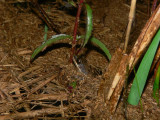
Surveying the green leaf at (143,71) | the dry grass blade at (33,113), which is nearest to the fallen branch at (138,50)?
the green leaf at (143,71)

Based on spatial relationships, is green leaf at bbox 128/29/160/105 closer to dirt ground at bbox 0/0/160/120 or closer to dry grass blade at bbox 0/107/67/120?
dirt ground at bbox 0/0/160/120

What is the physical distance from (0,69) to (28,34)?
384 millimetres

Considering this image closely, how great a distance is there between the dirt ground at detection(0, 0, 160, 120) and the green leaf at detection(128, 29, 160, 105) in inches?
2.1

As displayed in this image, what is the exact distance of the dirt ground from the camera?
1.11m

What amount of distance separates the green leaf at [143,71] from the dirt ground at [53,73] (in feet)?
0.18

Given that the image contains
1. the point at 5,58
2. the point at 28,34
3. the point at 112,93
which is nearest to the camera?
the point at 112,93

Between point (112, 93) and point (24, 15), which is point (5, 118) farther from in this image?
point (24, 15)

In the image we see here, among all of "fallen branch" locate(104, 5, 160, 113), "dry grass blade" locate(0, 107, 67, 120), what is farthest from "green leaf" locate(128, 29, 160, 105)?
"dry grass blade" locate(0, 107, 67, 120)

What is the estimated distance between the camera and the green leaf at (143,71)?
3.14 ft

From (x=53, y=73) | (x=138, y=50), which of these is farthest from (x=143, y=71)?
(x=53, y=73)

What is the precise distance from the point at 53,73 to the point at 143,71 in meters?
0.51

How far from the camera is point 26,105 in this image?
1.13 metres

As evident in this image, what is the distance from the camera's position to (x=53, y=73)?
133 centimetres

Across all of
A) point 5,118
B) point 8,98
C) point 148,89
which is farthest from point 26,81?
point 148,89
